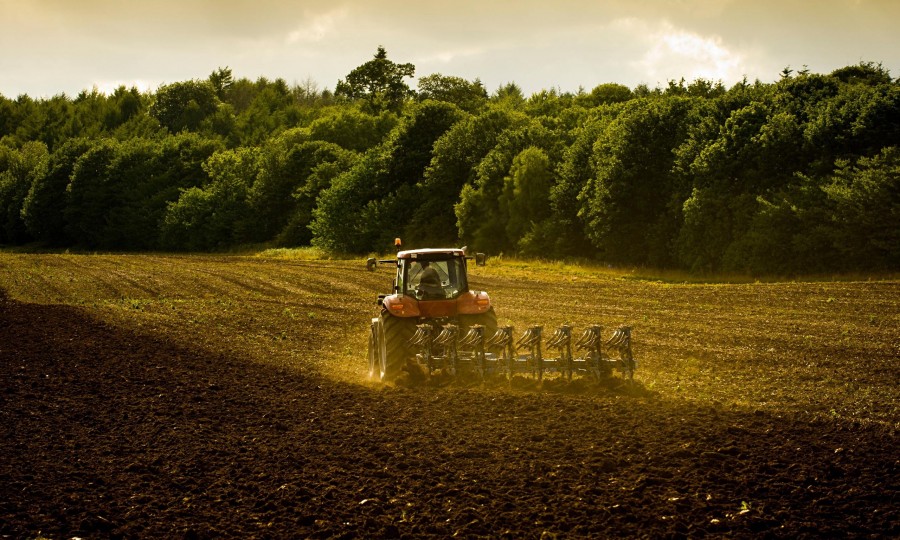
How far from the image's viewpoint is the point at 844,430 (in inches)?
462

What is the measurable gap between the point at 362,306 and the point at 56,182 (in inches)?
3378

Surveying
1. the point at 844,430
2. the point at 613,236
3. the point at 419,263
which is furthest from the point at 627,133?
the point at 844,430

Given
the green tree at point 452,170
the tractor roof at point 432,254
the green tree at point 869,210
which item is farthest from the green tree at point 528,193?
the tractor roof at point 432,254

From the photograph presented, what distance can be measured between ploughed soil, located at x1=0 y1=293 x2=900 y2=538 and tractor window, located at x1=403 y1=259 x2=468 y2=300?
1611 millimetres

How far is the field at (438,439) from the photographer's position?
8.66 meters

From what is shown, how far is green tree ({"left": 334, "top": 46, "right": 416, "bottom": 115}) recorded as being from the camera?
12312 cm

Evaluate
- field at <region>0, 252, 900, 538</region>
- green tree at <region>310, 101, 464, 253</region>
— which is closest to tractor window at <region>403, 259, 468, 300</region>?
field at <region>0, 252, 900, 538</region>

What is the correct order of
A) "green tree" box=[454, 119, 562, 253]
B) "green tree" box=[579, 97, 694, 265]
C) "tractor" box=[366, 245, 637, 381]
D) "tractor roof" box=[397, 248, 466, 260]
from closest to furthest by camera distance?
1. "tractor" box=[366, 245, 637, 381]
2. "tractor roof" box=[397, 248, 466, 260]
3. "green tree" box=[579, 97, 694, 265]
4. "green tree" box=[454, 119, 562, 253]

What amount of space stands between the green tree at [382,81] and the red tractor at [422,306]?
107480mm

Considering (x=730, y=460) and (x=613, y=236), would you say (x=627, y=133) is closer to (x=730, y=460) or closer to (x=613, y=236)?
(x=613, y=236)

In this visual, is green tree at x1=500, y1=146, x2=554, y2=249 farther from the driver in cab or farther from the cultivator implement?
the cultivator implement

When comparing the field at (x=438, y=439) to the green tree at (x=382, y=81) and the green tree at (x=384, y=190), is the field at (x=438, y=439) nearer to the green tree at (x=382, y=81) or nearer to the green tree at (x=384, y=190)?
the green tree at (x=384, y=190)

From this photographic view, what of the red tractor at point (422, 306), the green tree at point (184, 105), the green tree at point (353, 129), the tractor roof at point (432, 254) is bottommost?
the red tractor at point (422, 306)

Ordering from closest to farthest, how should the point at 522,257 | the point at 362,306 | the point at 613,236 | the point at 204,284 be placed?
the point at 362,306
the point at 204,284
the point at 613,236
the point at 522,257
